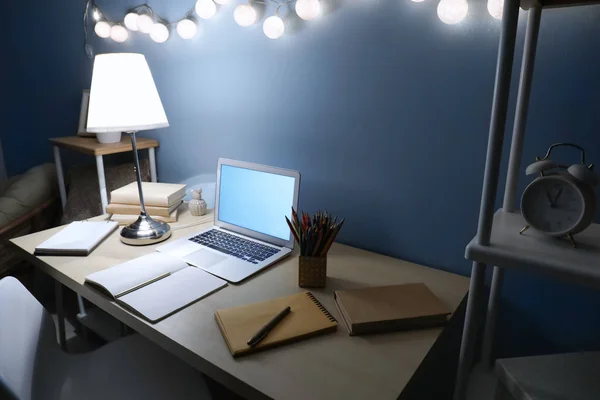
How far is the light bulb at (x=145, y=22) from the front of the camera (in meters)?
1.70

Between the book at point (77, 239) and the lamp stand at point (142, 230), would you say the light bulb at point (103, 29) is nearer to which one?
the lamp stand at point (142, 230)

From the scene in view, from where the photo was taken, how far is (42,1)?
2.35 m

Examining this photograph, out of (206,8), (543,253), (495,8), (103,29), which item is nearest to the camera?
(543,253)

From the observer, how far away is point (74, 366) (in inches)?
46.7

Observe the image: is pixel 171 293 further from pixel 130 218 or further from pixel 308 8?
pixel 308 8

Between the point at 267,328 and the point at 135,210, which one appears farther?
the point at 135,210

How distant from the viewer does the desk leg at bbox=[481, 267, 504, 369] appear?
98cm

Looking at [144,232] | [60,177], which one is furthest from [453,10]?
[60,177]

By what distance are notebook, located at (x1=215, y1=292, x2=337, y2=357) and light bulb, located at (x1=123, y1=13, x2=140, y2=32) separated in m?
1.40

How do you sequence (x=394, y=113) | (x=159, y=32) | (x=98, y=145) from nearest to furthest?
1. (x=394, y=113)
2. (x=159, y=32)
3. (x=98, y=145)

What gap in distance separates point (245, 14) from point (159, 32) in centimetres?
49

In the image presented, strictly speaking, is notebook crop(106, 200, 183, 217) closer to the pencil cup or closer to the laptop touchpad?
the laptop touchpad

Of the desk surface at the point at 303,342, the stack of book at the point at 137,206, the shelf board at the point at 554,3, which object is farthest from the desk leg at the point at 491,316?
the stack of book at the point at 137,206

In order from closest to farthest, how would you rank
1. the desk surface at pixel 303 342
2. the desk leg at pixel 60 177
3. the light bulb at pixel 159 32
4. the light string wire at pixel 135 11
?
the desk surface at pixel 303 342
the light string wire at pixel 135 11
the light bulb at pixel 159 32
the desk leg at pixel 60 177
